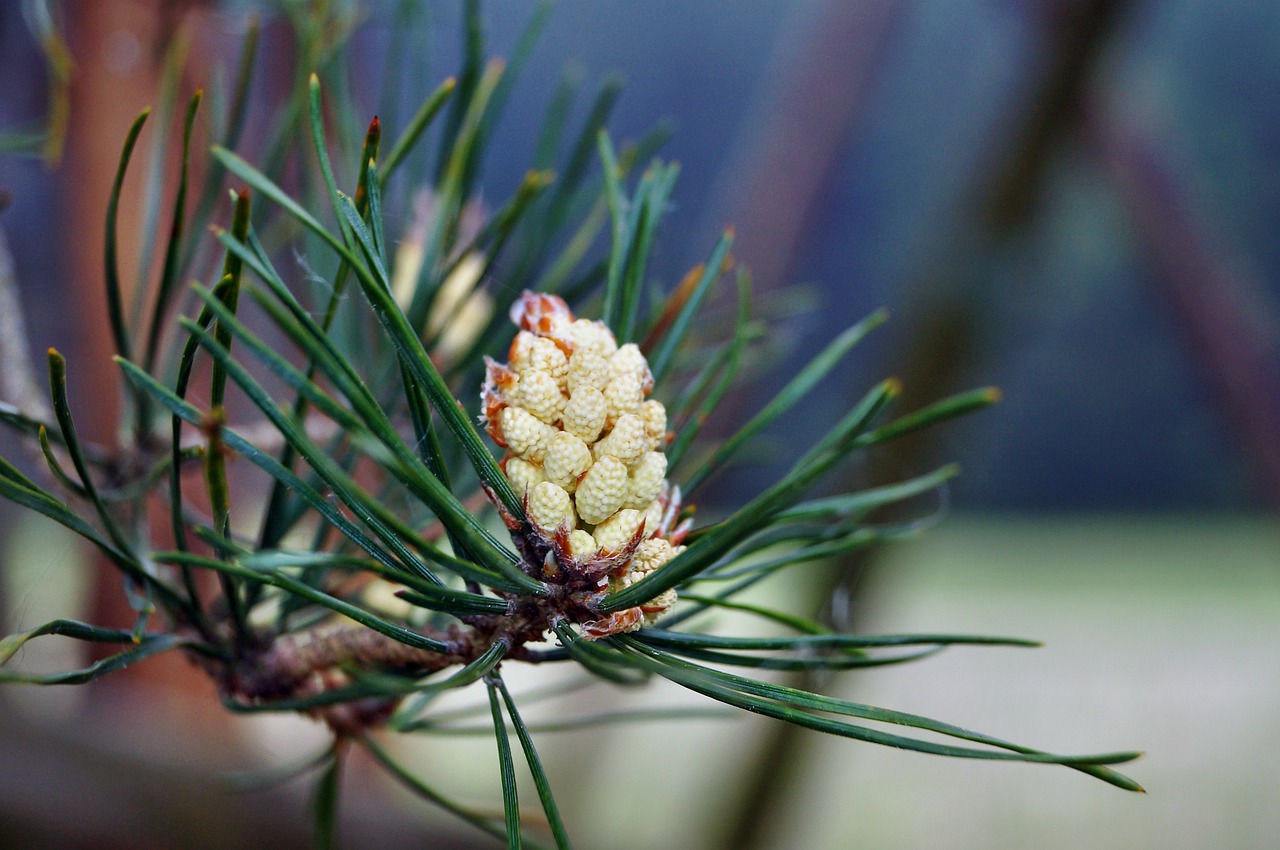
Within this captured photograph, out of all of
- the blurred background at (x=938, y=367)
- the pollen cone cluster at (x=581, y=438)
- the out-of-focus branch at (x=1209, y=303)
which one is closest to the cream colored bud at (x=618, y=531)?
the pollen cone cluster at (x=581, y=438)

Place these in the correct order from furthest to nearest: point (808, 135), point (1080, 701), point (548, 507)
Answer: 1. point (1080, 701)
2. point (808, 135)
3. point (548, 507)

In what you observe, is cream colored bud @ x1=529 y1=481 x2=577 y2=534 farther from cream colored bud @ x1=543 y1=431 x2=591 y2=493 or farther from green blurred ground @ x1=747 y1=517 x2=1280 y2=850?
green blurred ground @ x1=747 y1=517 x2=1280 y2=850

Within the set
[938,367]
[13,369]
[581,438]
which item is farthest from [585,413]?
[938,367]

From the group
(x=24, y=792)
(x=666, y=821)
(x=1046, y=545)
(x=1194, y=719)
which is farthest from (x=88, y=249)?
(x=1046, y=545)

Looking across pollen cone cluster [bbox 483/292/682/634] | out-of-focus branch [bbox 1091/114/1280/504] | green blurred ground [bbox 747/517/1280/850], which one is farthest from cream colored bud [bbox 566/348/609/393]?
out-of-focus branch [bbox 1091/114/1280/504]

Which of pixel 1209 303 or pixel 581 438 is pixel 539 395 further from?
pixel 1209 303

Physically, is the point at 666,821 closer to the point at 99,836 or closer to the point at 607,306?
the point at 99,836

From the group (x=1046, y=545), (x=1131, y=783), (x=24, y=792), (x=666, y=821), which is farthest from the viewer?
(x=1046, y=545)
